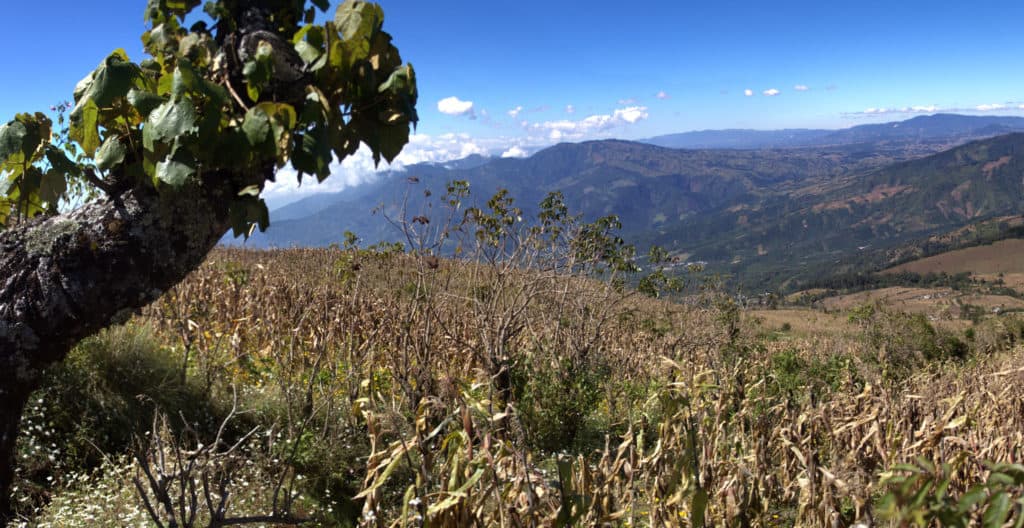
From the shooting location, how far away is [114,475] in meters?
3.98

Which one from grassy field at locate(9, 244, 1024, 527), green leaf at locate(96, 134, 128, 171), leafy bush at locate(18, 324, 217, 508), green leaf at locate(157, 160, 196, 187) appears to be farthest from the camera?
leafy bush at locate(18, 324, 217, 508)

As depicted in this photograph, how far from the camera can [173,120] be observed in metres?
1.44

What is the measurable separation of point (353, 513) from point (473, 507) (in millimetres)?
1900

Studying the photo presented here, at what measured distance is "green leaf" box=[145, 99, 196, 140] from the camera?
4.67 ft

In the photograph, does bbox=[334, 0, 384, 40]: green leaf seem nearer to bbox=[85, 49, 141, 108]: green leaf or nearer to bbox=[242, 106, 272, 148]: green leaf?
bbox=[242, 106, 272, 148]: green leaf

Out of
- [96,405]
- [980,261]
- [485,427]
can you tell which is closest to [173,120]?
[485,427]

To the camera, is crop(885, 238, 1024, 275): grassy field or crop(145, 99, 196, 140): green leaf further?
crop(885, 238, 1024, 275): grassy field

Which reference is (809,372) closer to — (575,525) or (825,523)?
(825,523)

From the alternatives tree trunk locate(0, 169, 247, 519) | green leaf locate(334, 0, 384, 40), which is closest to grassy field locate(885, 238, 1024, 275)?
green leaf locate(334, 0, 384, 40)

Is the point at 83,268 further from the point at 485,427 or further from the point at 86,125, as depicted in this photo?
the point at 485,427

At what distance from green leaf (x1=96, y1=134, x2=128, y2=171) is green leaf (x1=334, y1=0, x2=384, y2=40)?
2.24ft

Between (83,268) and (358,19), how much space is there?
3.24 ft

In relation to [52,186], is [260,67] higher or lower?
higher

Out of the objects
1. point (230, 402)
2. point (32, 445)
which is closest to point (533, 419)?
point (230, 402)
